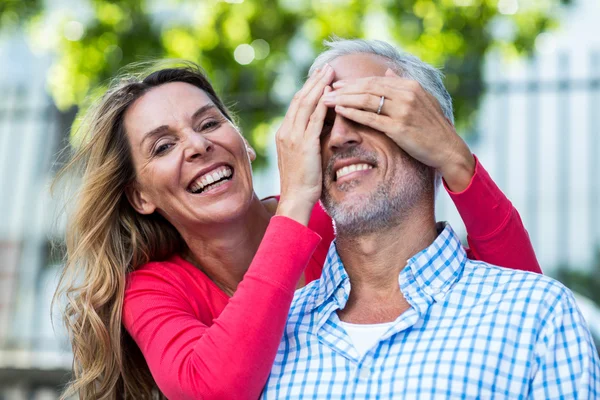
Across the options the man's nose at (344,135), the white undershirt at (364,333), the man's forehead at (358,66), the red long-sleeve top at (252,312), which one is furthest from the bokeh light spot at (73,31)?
the white undershirt at (364,333)

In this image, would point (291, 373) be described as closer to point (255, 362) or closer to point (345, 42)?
point (255, 362)

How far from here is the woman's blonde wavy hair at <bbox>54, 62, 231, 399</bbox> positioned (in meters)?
2.89

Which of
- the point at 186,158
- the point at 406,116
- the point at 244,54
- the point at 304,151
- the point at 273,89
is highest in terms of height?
the point at 406,116

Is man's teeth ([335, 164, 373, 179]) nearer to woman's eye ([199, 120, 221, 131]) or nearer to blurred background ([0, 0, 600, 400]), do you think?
woman's eye ([199, 120, 221, 131])

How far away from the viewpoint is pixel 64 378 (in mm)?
6738

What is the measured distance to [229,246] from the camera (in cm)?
303

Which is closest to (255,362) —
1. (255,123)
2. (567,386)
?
(567,386)

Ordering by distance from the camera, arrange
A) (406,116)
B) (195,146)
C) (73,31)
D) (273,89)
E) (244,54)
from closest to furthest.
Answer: (406,116) → (195,146) → (273,89) → (244,54) → (73,31)

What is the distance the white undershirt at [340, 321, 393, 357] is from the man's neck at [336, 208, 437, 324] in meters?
0.04

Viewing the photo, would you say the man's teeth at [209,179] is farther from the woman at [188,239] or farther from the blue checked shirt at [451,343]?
the blue checked shirt at [451,343]

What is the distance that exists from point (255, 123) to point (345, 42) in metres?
5.02

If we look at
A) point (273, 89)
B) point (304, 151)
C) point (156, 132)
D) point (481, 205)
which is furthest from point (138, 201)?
point (273, 89)

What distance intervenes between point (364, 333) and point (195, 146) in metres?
0.98

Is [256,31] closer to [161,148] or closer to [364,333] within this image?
[161,148]
